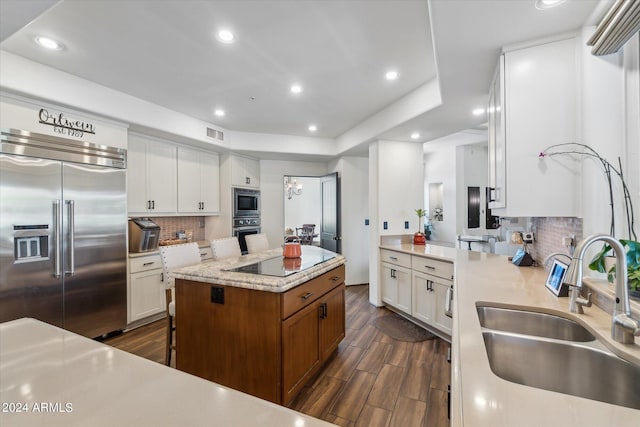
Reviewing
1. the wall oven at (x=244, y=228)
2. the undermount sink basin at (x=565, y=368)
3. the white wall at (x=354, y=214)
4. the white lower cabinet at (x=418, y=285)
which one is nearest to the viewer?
the undermount sink basin at (x=565, y=368)

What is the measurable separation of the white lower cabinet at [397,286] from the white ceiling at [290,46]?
1.84 meters

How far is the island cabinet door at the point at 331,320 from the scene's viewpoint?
236 cm

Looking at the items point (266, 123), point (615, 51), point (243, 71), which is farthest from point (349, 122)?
point (615, 51)

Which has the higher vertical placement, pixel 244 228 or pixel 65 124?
pixel 65 124

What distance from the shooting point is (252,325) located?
6.08 feet

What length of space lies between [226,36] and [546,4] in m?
2.01

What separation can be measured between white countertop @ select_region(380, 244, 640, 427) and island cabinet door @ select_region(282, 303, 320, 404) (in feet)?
3.46

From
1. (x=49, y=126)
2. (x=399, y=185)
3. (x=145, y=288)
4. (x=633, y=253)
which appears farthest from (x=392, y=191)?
(x=49, y=126)

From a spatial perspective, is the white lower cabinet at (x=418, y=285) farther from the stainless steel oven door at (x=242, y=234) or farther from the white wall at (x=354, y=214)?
the stainless steel oven door at (x=242, y=234)

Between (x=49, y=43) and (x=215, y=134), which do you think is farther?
(x=215, y=134)

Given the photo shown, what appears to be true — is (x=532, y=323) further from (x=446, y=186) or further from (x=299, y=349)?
(x=446, y=186)

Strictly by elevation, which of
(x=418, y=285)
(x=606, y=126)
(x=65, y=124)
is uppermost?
(x=65, y=124)

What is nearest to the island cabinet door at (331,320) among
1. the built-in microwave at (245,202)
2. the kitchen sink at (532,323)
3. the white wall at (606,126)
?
the kitchen sink at (532,323)

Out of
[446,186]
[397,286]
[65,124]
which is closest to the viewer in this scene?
[65,124]
